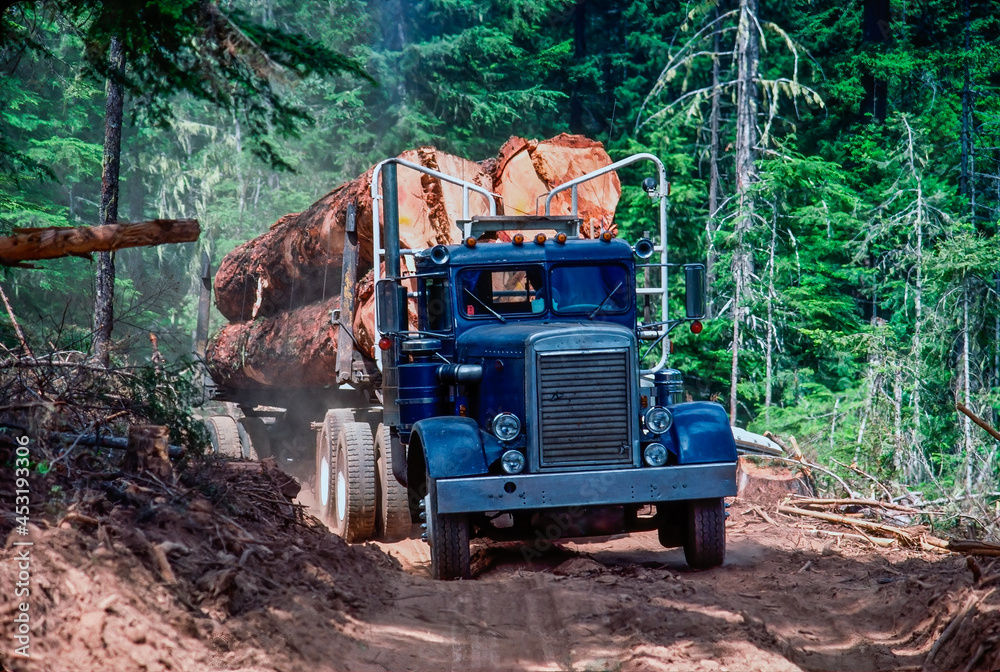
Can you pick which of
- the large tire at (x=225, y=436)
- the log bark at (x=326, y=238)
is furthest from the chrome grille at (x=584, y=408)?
the large tire at (x=225, y=436)

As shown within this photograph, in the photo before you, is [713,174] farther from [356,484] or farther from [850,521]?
[356,484]

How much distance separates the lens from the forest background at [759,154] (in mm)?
17734

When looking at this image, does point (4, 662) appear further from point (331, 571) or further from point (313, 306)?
point (313, 306)

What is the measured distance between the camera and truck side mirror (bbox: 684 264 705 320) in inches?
316

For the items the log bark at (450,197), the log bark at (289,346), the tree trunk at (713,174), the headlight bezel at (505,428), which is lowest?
the headlight bezel at (505,428)

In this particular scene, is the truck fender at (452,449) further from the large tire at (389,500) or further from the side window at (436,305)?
the large tire at (389,500)

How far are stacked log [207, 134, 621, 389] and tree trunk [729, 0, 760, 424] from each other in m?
9.44

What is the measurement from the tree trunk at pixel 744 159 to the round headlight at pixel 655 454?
511 inches

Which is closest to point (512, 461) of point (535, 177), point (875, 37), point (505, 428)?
point (505, 428)

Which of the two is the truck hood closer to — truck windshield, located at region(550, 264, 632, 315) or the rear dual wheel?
truck windshield, located at region(550, 264, 632, 315)

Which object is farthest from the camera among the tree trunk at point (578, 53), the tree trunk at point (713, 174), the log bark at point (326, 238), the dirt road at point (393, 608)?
the tree trunk at point (578, 53)

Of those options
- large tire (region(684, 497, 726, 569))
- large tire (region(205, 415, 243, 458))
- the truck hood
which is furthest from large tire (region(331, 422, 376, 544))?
large tire (region(205, 415, 243, 458))

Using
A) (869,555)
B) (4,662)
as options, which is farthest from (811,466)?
(4,662)

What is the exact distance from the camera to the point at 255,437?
16.5 metres
